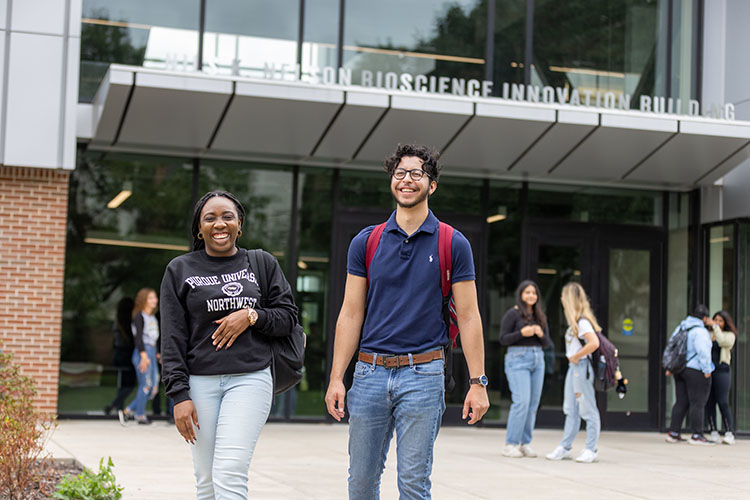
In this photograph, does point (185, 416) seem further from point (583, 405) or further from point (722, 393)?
point (722, 393)

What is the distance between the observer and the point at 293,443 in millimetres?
11227

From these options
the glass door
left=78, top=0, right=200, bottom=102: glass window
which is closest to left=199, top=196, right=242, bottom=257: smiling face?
left=78, top=0, right=200, bottom=102: glass window

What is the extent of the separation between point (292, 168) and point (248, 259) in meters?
9.05

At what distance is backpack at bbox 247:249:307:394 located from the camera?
4777 millimetres

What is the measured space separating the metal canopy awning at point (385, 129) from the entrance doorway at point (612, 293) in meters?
1.02

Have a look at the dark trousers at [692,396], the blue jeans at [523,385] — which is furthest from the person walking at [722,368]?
the blue jeans at [523,385]

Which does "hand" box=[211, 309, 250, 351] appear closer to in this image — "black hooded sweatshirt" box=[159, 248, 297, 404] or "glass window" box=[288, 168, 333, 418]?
"black hooded sweatshirt" box=[159, 248, 297, 404]

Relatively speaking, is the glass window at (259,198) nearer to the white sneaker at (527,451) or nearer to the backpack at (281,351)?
the white sneaker at (527,451)

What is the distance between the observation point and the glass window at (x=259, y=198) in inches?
→ 535

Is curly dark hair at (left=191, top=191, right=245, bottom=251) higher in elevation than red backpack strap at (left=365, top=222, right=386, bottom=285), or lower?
higher

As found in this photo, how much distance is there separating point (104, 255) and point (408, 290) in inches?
369

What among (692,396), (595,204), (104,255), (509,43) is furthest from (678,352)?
(104,255)

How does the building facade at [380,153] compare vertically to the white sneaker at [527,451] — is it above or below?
above

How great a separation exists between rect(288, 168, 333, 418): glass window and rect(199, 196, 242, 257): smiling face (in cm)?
896
